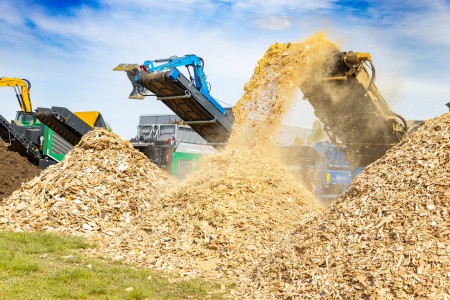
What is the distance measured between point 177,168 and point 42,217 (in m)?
5.76

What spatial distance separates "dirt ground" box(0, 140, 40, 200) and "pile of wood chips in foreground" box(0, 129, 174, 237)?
2431 millimetres

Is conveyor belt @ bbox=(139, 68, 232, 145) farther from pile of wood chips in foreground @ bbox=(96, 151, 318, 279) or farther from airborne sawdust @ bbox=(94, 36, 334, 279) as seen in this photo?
pile of wood chips in foreground @ bbox=(96, 151, 318, 279)

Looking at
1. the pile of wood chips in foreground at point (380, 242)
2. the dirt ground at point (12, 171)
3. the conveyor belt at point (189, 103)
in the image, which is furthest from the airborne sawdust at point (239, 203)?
the dirt ground at point (12, 171)

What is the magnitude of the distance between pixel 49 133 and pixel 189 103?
5.76m

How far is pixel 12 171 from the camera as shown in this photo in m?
14.5

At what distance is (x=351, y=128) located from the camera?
12141 millimetres

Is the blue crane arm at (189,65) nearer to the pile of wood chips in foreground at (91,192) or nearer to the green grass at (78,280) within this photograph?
the pile of wood chips in foreground at (91,192)

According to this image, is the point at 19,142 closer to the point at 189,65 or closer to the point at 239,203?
the point at 189,65

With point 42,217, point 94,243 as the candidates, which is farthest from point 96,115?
point 94,243

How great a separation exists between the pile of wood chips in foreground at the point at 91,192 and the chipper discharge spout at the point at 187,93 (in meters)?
1.64

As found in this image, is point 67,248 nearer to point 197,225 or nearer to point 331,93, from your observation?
point 197,225

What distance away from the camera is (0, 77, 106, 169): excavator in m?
15.2

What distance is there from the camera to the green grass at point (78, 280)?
238 inches

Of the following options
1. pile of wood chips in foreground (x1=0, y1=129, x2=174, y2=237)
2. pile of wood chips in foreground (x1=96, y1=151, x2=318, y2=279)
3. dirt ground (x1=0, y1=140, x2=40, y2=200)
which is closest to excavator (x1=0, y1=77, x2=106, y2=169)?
dirt ground (x1=0, y1=140, x2=40, y2=200)
